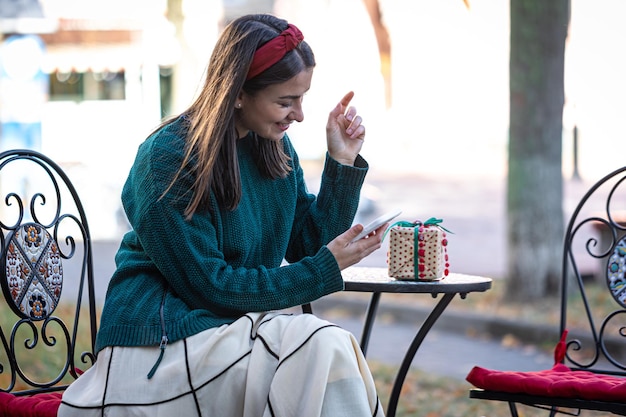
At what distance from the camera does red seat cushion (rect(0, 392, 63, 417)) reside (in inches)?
98.5

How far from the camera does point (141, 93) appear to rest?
52.7 feet

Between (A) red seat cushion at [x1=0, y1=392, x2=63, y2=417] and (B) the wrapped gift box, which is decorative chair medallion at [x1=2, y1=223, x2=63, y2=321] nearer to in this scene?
(A) red seat cushion at [x1=0, y1=392, x2=63, y2=417]

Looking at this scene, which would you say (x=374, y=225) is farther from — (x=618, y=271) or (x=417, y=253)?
(x=618, y=271)

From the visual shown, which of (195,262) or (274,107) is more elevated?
(274,107)

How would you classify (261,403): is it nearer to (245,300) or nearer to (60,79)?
(245,300)

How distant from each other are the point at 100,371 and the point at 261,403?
47 cm

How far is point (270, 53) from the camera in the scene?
8.41 ft

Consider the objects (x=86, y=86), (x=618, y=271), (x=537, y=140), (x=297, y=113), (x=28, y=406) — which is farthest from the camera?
(x=86, y=86)

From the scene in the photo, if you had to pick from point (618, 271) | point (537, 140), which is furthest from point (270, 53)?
point (537, 140)

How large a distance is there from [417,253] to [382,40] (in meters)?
14.4

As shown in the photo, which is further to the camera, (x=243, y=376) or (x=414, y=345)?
(x=414, y=345)

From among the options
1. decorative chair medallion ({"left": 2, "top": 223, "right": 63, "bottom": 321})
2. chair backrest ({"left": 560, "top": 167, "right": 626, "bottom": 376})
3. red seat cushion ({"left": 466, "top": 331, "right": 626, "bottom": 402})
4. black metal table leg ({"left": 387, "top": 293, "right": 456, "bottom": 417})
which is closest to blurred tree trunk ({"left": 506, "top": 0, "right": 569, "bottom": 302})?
chair backrest ({"left": 560, "top": 167, "right": 626, "bottom": 376})

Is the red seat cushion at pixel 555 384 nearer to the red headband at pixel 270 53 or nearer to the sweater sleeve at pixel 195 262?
the sweater sleeve at pixel 195 262

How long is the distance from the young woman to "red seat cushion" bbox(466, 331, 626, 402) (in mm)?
626
